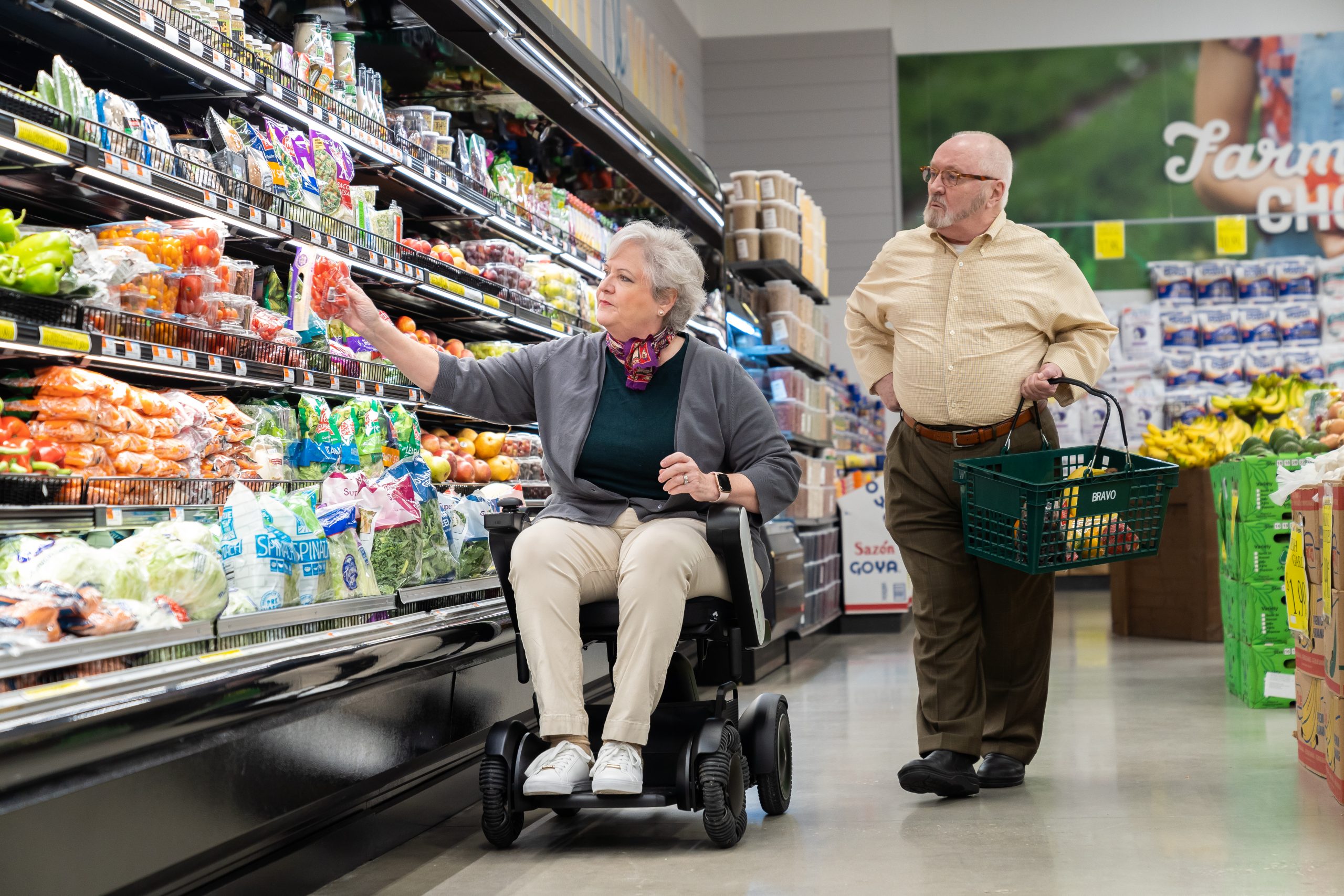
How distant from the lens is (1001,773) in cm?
331

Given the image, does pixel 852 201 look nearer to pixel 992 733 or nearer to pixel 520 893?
pixel 992 733

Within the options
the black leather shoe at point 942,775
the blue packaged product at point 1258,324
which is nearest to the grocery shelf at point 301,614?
the black leather shoe at point 942,775

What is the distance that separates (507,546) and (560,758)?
0.47 m

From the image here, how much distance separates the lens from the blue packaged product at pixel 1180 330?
11422 millimetres

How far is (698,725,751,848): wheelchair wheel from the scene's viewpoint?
2.62 metres

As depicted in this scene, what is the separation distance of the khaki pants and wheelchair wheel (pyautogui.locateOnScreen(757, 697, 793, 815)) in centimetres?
42

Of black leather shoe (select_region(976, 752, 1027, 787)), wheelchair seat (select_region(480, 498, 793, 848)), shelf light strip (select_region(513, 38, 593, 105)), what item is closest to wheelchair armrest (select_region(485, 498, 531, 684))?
wheelchair seat (select_region(480, 498, 793, 848))

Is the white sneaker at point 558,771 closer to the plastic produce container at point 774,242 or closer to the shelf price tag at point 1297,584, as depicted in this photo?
the shelf price tag at point 1297,584

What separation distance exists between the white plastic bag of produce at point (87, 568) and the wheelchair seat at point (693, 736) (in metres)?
0.79

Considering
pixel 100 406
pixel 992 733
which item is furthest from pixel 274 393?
pixel 992 733

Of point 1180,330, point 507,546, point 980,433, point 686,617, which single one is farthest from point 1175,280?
point 507,546

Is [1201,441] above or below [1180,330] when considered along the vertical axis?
below

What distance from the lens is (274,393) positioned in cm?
338

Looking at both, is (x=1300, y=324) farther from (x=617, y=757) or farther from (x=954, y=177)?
(x=617, y=757)
